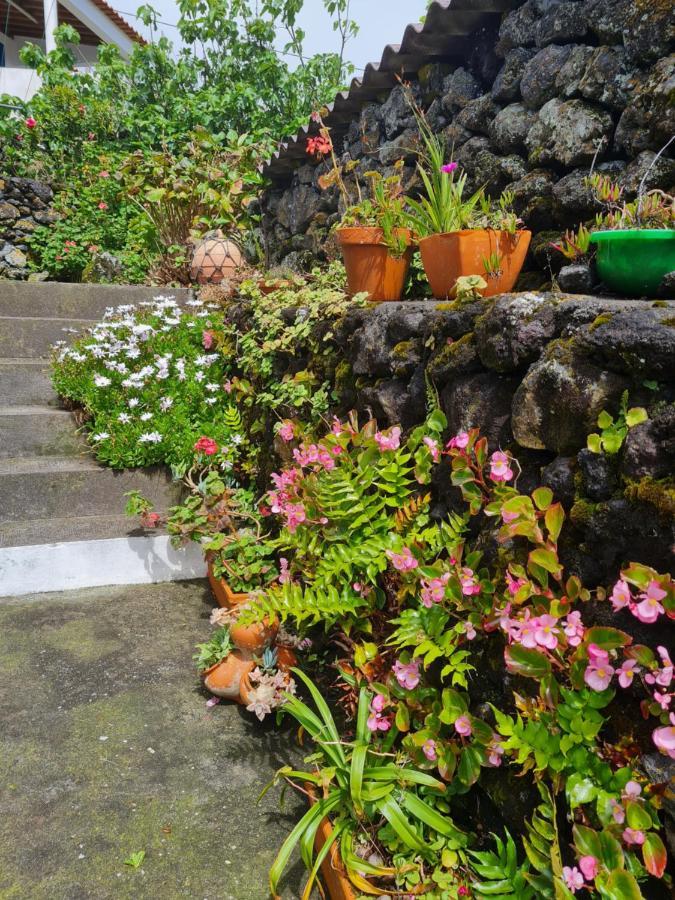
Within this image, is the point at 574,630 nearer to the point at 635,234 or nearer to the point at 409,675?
the point at 409,675

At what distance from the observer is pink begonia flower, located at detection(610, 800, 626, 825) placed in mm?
1222

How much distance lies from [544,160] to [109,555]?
2.90 m

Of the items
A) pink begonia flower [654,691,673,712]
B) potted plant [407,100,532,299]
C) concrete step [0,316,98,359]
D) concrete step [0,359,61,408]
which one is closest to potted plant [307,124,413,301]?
potted plant [407,100,532,299]

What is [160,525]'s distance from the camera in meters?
3.71

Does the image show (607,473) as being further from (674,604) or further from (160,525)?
(160,525)

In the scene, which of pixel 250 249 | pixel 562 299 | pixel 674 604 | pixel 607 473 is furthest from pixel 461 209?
pixel 250 249

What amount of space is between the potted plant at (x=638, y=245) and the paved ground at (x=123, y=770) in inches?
77.3

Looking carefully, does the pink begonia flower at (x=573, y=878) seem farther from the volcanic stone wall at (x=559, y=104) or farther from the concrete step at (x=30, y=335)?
the concrete step at (x=30, y=335)

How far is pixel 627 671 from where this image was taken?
1.23 metres

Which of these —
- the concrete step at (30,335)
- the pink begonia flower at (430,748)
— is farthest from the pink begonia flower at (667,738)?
the concrete step at (30,335)

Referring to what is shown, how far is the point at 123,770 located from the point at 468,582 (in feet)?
4.56

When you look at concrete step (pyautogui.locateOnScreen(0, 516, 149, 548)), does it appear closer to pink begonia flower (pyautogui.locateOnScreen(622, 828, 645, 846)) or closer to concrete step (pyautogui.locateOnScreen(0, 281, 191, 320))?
concrete step (pyautogui.locateOnScreen(0, 281, 191, 320))

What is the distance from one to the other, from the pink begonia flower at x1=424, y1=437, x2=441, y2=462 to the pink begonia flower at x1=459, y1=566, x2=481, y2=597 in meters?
0.45

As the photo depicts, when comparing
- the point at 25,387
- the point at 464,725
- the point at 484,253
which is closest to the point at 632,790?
the point at 464,725
